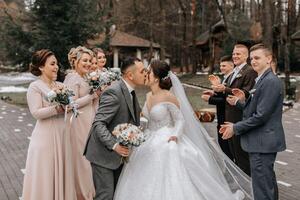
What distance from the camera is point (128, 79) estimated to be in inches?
174

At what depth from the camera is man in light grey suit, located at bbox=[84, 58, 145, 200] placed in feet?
13.4

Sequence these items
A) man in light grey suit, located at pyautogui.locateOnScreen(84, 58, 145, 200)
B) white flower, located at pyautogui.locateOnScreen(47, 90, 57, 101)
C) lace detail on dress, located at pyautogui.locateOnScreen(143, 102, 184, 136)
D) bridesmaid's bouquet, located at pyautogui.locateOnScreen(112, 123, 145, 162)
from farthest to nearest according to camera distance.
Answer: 1. lace detail on dress, located at pyautogui.locateOnScreen(143, 102, 184, 136)
2. white flower, located at pyautogui.locateOnScreen(47, 90, 57, 101)
3. man in light grey suit, located at pyautogui.locateOnScreen(84, 58, 145, 200)
4. bridesmaid's bouquet, located at pyautogui.locateOnScreen(112, 123, 145, 162)

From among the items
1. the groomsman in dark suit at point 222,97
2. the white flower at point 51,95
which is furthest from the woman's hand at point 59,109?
the groomsman in dark suit at point 222,97

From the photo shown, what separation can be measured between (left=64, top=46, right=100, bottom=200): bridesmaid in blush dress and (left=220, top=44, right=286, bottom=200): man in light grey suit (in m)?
2.03

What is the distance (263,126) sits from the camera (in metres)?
4.70

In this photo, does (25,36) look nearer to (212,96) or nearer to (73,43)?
(73,43)

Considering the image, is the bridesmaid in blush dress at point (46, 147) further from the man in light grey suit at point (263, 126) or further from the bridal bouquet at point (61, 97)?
the man in light grey suit at point (263, 126)

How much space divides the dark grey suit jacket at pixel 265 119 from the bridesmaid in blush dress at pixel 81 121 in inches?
80.0

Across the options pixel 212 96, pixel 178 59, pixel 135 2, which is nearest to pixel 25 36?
pixel 212 96

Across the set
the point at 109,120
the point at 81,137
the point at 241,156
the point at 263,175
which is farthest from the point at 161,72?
the point at 241,156

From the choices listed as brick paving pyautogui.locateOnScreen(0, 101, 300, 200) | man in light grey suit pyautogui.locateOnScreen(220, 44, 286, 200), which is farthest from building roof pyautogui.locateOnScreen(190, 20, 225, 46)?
man in light grey suit pyautogui.locateOnScreen(220, 44, 286, 200)

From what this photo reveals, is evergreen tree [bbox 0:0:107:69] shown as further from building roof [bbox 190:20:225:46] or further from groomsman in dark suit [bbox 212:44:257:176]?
building roof [bbox 190:20:225:46]

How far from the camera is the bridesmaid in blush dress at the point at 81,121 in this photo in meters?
5.60

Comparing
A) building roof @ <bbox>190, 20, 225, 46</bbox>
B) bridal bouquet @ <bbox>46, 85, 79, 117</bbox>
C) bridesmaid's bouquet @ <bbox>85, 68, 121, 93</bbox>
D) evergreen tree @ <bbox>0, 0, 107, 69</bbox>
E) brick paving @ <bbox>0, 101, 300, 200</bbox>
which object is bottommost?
brick paving @ <bbox>0, 101, 300, 200</bbox>
